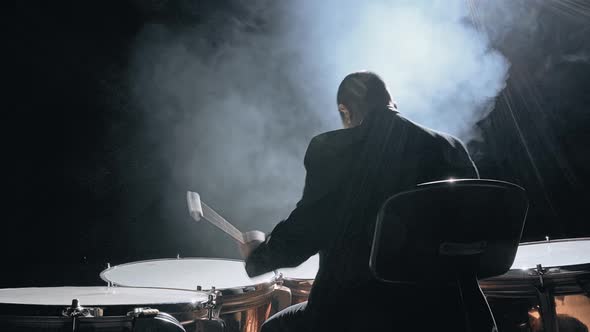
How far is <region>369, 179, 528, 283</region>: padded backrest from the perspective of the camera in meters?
0.84

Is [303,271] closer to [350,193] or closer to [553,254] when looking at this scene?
[553,254]

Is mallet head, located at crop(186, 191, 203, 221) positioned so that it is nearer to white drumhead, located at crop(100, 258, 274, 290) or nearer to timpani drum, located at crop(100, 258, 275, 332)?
timpani drum, located at crop(100, 258, 275, 332)

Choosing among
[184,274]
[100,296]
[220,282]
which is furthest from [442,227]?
[184,274]

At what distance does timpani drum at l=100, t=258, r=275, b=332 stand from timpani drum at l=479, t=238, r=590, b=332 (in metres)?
0.85

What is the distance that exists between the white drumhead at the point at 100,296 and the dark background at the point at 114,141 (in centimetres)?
170

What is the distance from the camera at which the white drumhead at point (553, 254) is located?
181 centimetres

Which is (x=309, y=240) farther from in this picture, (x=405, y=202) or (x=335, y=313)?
(x=405, y=202)

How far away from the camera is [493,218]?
2.89 feet

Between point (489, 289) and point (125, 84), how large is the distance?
119 inches

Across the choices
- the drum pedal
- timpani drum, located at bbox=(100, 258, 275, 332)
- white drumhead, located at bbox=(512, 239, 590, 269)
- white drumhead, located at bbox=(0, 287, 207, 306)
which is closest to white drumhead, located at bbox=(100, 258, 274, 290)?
timpani drum, located at bbox=(100, 258, 275, 332)

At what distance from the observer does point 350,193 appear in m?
1.10

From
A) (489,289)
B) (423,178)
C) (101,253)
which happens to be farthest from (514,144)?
(101,253)

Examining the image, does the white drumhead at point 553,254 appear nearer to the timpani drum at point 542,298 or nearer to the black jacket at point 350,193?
the timpani drum at point 542,298

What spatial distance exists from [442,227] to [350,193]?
0.30m
